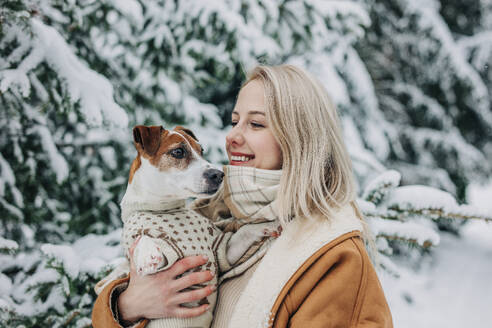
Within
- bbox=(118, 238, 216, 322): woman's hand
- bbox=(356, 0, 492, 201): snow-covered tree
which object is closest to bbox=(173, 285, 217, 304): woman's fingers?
bbox=(118, 238, 216, 322): woman's hand

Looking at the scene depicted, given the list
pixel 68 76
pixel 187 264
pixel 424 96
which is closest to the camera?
pixel 187 264

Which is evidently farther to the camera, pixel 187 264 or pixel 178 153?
pixel 178 153

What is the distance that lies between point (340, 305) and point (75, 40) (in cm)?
250

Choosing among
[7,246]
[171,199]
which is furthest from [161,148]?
[7,246]

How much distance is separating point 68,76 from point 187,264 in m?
1.32

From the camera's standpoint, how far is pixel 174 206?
141 centimetres

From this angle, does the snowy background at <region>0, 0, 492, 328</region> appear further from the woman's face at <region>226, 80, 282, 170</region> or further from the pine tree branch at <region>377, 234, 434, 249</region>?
the woman's face at <region>226, 80, 282, 170</region>

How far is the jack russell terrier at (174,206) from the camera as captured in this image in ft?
4.21

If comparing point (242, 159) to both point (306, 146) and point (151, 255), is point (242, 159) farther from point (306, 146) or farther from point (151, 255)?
point (151, 255)

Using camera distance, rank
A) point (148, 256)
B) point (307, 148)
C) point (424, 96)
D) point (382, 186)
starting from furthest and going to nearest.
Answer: point (424, 96) < point (382, 186) < point (307, 148) < point (148, 256)

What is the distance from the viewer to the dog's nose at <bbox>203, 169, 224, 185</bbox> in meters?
1.33

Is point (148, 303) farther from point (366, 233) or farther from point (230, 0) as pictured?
point (230, 0)

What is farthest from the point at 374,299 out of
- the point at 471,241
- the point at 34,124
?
the point at 471,241

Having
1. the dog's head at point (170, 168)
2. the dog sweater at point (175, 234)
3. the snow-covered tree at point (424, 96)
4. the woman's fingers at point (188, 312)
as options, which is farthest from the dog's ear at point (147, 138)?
the snow-covered tree at point (424, 96)
